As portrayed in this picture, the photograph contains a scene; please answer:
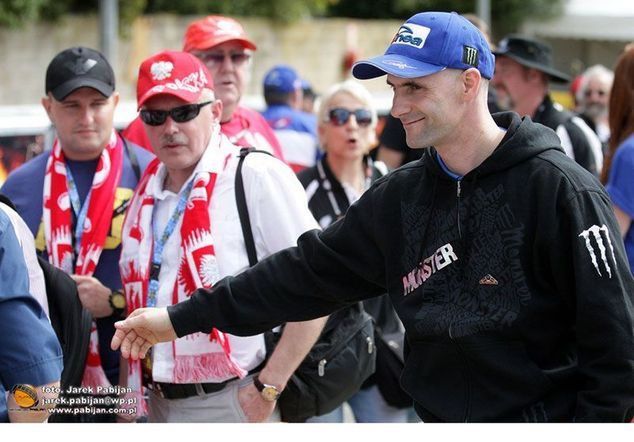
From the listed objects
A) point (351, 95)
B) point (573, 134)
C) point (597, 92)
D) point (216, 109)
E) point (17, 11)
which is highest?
point (216, 109)

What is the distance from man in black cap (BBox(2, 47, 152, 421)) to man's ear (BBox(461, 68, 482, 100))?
1.80 m

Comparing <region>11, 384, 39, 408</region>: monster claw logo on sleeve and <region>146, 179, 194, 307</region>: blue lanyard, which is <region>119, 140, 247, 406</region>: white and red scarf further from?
<region>11, 384, 39, 408</region>: monster claw logo on sleeve

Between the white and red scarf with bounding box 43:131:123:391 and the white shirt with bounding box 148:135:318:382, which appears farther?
the white and red scarf with bounding box 43:131:123:391

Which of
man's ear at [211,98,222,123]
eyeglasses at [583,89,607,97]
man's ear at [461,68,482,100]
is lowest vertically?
eyeglasses at [583,89,607,97]

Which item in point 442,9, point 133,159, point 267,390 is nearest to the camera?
point 267,390

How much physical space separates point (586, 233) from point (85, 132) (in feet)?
7.75

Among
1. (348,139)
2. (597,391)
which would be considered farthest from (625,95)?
(597,391)

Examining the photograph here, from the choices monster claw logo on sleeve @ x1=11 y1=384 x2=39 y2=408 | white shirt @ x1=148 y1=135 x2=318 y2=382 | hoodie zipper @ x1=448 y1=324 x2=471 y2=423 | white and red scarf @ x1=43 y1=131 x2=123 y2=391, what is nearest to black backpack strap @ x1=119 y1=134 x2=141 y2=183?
white and red scarf @ x1=43 y1=131 x2=123 y2=391

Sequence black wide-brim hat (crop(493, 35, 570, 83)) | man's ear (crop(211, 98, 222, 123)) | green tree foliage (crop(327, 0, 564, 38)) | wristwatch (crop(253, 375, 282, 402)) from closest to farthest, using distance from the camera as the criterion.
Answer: wristwatch (crop(253, 375, 282, 402))
man's ear (crop(211, 98, 222, 123))
black wide-brim hat (crop(493, 35, 570, 83))
green tree foliage (crop(327, 0, 564, 38))

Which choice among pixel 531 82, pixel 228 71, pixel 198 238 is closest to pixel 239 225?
pixel 198 238

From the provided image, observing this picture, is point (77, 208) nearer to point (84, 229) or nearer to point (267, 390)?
point (84, 229)

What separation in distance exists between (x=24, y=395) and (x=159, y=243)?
0.96 metres

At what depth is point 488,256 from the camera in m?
2.88

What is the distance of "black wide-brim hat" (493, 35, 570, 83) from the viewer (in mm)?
6113
